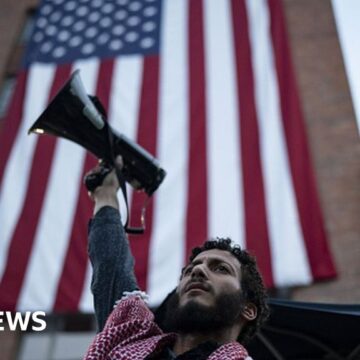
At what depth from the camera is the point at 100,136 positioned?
2.63 meters

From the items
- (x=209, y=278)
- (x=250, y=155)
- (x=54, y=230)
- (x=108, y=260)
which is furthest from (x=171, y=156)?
(x=209, y=278)

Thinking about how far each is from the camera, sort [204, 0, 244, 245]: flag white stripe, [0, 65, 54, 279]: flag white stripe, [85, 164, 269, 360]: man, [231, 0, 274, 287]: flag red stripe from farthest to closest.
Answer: [0, 65, 54, 279]: flag white stripe < [204, 0, 244, 245]: flag white stripe < [231, 0, 274, 287]: flag red stripe < [85, 164, 269, 360]: man

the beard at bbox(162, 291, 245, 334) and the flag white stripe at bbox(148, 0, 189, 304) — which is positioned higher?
the flag white stripe at bbox(148, 0, 189, 304)

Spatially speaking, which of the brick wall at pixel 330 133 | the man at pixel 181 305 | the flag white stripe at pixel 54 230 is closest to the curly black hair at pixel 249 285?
the man at pixel 181 305

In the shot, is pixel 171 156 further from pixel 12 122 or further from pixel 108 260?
pixel 108 260

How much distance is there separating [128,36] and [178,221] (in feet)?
10.5

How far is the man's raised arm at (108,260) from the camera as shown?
2.09m

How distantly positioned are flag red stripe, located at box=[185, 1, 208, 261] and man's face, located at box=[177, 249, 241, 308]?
2909 mm

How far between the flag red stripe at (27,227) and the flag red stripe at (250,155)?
2.16 metres

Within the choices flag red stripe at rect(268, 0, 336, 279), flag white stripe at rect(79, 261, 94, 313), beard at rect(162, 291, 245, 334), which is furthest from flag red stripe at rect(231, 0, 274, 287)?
beard at rect(162, 291, 245, 334)

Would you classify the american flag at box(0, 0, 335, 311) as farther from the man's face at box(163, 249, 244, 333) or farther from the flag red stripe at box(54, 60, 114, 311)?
the man's face at box(163, 249, 244, 333)

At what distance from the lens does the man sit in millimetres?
1758

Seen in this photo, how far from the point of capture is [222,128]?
5.83m

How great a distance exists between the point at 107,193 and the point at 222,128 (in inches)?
139
